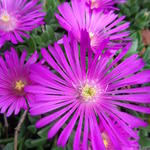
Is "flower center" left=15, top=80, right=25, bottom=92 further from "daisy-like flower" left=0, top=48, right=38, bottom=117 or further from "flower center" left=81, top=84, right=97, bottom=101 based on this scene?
"flower center" left=81, top=84, right=97, bottom=101

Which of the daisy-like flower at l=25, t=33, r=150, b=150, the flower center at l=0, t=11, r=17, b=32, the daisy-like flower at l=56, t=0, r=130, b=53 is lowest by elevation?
the daisy-like flower at l=25, t=33, r=150, b=150

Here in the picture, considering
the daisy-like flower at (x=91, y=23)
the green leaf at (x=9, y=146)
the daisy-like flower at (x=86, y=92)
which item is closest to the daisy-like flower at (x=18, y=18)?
the daisy-like flower at (x=91, y=23)

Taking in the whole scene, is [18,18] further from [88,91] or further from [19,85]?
[88,91]

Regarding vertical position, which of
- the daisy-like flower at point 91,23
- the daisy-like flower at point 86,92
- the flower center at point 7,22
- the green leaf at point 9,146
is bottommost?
the green leaf at point 9,146

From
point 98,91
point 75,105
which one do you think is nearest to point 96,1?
point 98,91

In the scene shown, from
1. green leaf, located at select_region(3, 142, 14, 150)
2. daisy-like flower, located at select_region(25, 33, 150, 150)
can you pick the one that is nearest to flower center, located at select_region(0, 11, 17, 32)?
daisy-like flower, located at select_region(25, 33, 150, 150)

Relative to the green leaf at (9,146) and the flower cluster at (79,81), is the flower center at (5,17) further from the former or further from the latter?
the green leaf at (9,146)

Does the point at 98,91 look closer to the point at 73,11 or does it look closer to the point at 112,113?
the point at 112,113
